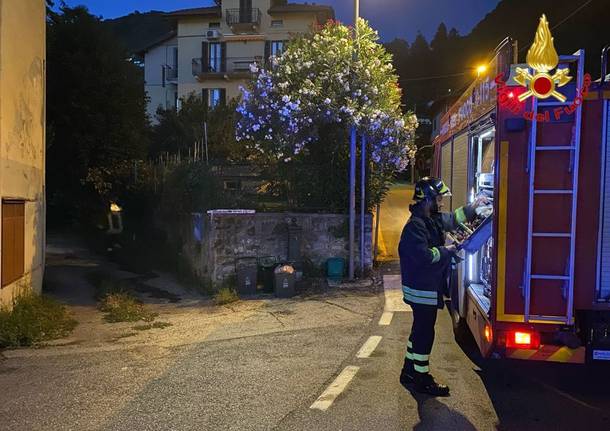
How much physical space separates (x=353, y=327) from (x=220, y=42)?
116ft

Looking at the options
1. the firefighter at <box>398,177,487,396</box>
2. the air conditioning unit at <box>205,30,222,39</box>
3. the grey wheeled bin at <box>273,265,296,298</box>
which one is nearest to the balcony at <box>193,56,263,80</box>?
the air conditioning unit at <box>205,30,222,39</box>

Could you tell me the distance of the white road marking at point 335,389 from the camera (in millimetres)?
4566

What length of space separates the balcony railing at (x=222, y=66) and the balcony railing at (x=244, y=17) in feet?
7.51

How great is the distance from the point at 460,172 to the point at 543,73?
11.1 ft

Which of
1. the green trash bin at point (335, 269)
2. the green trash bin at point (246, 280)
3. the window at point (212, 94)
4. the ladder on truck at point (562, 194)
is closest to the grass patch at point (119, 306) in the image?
the green trash bin at point (246, 280)

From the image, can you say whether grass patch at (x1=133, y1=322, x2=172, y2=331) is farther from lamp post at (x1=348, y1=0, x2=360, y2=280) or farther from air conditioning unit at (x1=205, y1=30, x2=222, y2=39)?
air conditioning unit at (x1=205, y1=30, x2=222, y2=39)

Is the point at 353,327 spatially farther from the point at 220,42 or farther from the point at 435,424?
the point at 220,42

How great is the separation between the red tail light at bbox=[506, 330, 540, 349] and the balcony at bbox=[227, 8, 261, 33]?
3622 centimetres

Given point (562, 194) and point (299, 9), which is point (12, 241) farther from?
point (299, 9)

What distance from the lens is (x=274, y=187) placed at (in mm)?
12086

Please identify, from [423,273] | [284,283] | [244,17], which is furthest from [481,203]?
[244,17]

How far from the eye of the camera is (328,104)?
35.1ft

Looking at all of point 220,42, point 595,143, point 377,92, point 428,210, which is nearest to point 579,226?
point 595,143

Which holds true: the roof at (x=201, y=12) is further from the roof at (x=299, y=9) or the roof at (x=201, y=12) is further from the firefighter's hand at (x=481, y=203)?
the firefighter's hand at (x=481, y=203)
